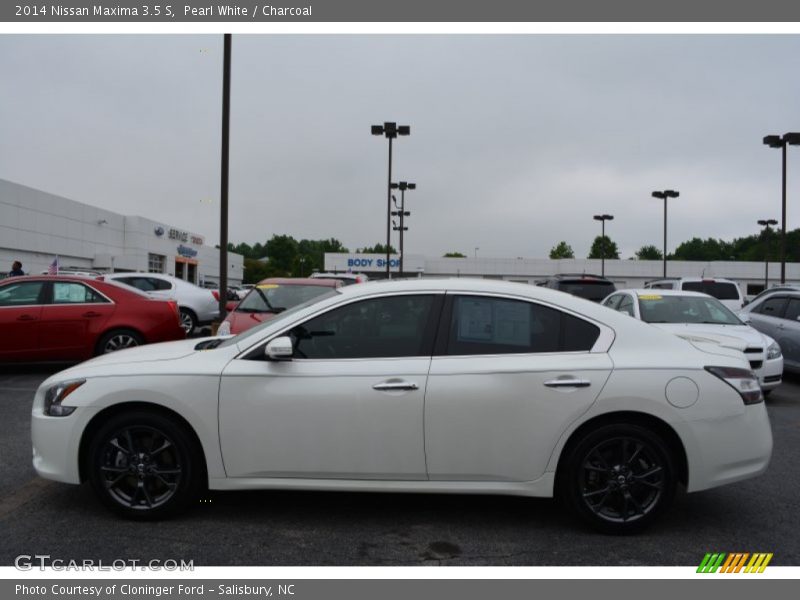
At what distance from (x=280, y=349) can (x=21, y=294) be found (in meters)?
7.48

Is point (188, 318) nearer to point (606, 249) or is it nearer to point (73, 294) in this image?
point (73, 294)

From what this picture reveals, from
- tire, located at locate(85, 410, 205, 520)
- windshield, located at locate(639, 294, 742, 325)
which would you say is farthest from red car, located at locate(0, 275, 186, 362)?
windshield, located at locate(639, 294, 742, 325)

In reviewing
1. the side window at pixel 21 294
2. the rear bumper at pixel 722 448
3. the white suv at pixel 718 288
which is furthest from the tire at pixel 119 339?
the white suv at pixel 718 288

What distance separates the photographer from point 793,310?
1055 cm

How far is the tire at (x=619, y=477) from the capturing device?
3.74m

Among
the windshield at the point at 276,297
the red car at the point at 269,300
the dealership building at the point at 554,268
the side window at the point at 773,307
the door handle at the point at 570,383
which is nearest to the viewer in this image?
the door handle at the point at 570,383

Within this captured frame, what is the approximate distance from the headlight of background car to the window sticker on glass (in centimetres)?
243

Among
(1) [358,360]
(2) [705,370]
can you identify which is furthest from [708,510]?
(1) [358,360]


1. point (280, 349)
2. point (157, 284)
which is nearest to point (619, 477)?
point (280, 349)

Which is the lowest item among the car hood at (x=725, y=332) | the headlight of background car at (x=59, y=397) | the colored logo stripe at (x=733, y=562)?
the colored logo stripe at (x=733, y=562)

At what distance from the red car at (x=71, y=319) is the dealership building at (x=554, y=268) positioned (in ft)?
180

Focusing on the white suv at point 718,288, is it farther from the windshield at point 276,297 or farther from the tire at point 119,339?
the tire at point 119,339

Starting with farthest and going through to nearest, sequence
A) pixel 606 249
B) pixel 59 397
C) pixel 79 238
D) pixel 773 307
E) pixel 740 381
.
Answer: pixel 606 249 < pixel 79 238 < pixel 773 307 < pixel 59 397 < pixel 740 381

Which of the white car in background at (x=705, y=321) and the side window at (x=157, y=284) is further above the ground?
the side window at (x=157, y=284)
